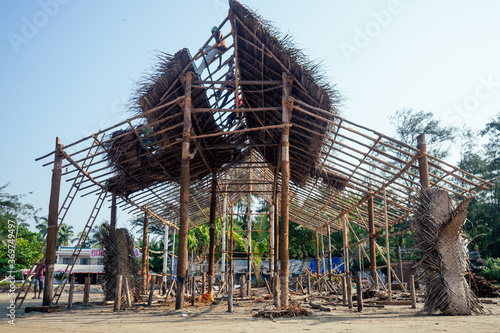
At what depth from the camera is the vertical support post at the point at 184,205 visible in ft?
34.5

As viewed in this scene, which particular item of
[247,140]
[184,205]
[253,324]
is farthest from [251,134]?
[253,324]

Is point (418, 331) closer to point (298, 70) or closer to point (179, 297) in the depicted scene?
point (179, 297)

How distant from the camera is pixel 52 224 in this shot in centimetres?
1170

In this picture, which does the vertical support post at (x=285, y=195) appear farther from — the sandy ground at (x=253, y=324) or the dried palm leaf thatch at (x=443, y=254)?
the dried palm leaf thatch at (x=443, y=254)

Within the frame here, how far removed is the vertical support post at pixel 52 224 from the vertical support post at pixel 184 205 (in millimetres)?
3903

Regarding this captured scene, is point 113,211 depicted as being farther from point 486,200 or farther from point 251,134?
point 486,200

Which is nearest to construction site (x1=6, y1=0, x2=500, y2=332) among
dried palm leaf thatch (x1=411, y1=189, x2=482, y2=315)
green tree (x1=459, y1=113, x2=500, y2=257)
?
dried palm leaf thatch (x1=411, y1=189, x2=482, y2=315)

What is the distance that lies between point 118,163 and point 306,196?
8.90 metres

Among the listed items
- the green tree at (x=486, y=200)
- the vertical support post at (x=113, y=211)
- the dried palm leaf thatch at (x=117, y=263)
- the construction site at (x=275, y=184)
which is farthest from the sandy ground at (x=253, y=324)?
the green tree at (x=486, y=200)

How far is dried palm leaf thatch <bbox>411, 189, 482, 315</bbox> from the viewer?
827 cm

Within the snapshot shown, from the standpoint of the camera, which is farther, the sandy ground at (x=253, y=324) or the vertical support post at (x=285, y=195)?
the vertical support post at (x=285, y=195)

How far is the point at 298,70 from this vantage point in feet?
35.8

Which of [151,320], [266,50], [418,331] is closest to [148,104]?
[266,50]

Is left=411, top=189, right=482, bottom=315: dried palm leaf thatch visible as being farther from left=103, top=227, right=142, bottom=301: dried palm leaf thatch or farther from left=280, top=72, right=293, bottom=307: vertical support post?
left=103, top=227, right=142, bottom=301: dried palm leaf thatch
